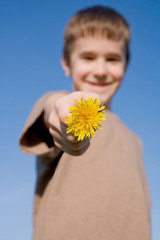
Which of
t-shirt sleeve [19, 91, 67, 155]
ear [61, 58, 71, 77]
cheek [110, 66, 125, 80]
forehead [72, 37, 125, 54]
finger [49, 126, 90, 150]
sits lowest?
finger [49, 126, 90, 150]

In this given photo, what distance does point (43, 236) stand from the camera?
1.15 m

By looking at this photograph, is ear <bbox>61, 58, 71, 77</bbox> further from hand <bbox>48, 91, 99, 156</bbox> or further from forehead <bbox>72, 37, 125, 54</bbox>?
hand <bbox>48, 91, 99, 156</bbox>

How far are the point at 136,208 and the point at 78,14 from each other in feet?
4.48

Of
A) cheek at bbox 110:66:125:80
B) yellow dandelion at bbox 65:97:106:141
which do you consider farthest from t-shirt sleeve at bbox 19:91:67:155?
yellow dandelion at bbox 65:97:106:141

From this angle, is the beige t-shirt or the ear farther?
the ear

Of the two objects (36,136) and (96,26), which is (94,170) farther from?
(96,26)

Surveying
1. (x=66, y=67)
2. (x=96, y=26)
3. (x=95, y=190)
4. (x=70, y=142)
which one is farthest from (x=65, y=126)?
(x=66, y=67)

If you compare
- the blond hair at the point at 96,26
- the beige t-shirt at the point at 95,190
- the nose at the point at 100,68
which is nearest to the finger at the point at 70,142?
the beige t-shirt at the point at 95,190

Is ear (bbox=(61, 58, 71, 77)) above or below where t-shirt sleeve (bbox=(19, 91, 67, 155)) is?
above

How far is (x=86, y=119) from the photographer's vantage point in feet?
1.70

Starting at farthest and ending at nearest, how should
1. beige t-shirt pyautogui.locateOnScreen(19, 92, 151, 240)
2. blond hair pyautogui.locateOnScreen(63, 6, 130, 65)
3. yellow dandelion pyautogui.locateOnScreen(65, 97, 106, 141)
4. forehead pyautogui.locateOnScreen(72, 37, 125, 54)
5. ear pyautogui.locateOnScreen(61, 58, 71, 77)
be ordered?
ear pyautogui.locateOnScreen(61, 58, 71, 77)
blond hair pyautogui.locateOnScreen(63, 6, 130, 65)
forehead pyautogui.locateOnScreen(72, 37, 125, 54)
beige t-shirt pyautogui.locateOnScreen(19, 92, 151, 240)
yellow dandelion pyautogui.locateOnScreen(65, 97, 106, 141)

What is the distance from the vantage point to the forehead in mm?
1544

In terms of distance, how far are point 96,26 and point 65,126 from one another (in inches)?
49.7

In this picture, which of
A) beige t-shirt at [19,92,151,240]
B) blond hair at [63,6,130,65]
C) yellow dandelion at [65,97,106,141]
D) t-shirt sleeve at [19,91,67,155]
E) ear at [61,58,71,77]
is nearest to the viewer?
yellow dandelion at [65,97,106,141]
